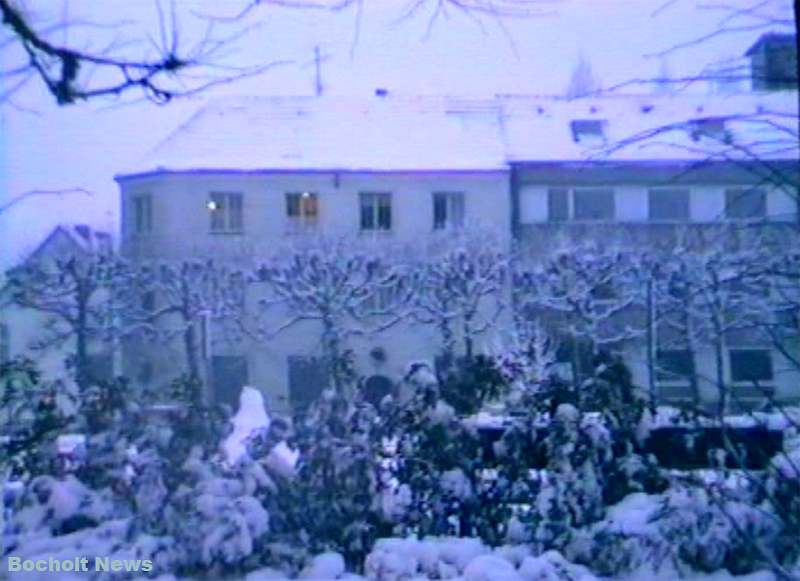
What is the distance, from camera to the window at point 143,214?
281cm

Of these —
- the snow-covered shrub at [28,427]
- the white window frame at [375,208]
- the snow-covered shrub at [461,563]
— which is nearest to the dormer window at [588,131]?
the white window frame at [375,208]

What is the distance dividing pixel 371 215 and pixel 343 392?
0.48 m

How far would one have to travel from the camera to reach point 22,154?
284cm

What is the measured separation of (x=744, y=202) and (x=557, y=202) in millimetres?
492

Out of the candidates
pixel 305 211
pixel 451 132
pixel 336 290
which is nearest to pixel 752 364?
pixel 451 132

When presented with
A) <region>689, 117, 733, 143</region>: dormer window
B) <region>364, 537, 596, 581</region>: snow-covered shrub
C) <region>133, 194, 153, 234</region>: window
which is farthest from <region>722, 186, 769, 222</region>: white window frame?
<region>133, 194, 153, 234</region>: window

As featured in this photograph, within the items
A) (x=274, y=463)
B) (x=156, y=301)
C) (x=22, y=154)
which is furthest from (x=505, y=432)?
(x=22, y=154)

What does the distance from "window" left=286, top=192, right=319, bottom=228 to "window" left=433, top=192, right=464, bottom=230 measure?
31 centimetres

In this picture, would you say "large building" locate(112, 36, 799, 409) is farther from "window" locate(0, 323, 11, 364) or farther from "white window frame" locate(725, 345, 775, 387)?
"window" locate(0, 323, 11, 364)

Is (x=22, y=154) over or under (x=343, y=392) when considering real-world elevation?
over

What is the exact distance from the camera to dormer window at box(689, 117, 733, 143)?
278 cm

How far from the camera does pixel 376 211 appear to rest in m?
2.77

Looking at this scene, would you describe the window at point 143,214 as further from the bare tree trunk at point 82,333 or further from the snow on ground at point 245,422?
the snow on ground at point 245,422

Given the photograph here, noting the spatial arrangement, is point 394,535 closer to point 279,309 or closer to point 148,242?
point 279,309
